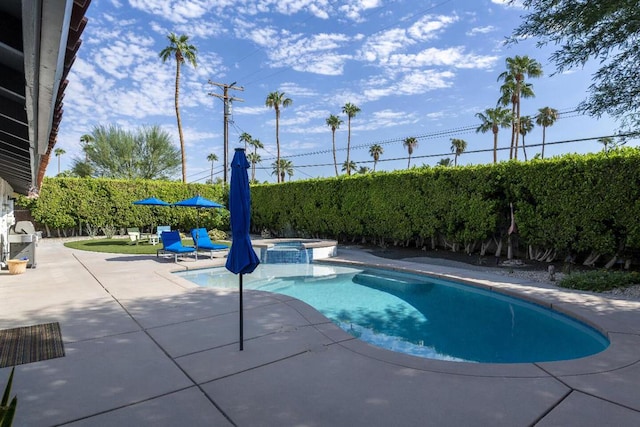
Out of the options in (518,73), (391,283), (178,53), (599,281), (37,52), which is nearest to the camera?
(37,52)

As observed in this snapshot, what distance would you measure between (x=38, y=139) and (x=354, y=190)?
13378 millimetres

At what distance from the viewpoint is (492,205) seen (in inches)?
451

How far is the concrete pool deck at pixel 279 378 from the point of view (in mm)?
2824

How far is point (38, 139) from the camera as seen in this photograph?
3.54 meters

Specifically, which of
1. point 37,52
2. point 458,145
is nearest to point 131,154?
point 37,52

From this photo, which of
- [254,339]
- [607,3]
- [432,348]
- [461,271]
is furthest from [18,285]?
[607,3]

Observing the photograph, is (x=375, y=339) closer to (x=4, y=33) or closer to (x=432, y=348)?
(x=432, y=348)

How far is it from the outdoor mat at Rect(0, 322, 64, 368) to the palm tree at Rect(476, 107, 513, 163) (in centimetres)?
3365

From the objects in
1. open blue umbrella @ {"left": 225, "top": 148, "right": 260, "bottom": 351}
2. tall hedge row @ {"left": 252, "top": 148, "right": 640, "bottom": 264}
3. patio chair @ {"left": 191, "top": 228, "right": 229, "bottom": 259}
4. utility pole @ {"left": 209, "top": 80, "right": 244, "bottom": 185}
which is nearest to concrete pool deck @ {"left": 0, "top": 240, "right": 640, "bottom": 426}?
open blue umbrella @ {"left": 225, "top": 148, "right": 260, "bottom": 351}

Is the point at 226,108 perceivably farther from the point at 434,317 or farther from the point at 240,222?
the point at 240,222

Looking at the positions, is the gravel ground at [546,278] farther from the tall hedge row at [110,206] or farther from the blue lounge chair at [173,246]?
the tall hedge row at [110,206]

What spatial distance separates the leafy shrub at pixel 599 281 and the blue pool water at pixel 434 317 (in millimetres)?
1671

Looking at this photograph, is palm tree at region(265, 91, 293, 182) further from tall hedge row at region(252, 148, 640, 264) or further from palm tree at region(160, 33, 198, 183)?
tall hedge row at region(252, 148, 640, 264)

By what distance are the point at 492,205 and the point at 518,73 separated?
22.5 meters
